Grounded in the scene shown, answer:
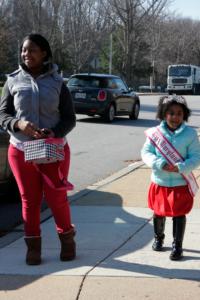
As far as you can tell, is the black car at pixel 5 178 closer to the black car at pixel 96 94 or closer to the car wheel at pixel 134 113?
the black car at pixel 96 94

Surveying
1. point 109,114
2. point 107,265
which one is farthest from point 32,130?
point 109,114

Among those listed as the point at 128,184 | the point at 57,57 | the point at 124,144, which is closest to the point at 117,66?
the point at 57,57

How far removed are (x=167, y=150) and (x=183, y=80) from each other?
176 ft

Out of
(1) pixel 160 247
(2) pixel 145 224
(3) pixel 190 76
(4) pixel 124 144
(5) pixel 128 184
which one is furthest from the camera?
(3) pixel 190 76

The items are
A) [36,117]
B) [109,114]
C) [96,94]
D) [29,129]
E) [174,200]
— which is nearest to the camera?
[29,129]

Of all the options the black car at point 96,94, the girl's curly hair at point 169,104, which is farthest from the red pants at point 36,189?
the black car at point 96,94

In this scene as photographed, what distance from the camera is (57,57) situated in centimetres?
6147

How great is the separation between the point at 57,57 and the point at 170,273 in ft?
189

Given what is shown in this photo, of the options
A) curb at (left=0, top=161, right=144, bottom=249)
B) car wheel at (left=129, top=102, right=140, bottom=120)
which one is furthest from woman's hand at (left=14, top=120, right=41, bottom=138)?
car wheel at (left=129, top=102, right=140, bottom=120)

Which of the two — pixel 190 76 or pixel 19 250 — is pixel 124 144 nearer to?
pixel 19 250

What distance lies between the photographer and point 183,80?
2288 inches

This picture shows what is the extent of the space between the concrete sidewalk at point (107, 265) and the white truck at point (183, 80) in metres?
51.1

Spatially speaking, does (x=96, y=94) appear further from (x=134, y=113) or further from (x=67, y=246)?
(x=67, y=246)

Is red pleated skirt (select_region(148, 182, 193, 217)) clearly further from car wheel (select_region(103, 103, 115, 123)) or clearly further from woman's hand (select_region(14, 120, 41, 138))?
car wheel (select_region(103, 103, 115, 123))
